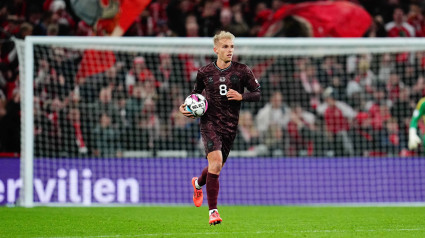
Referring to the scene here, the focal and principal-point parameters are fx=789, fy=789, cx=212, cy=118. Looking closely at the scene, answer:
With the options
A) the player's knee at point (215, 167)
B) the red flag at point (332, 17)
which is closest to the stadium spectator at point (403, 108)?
the red flag at point (332, 17)

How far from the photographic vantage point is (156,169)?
1400 cm

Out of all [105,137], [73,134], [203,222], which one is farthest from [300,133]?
[203,222]

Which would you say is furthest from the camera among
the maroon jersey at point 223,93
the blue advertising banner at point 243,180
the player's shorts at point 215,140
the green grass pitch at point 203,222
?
the blue advertising banner at point 243,180

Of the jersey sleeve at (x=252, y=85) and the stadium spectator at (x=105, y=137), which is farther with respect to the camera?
the stadium spectator at (x=105, y=137)

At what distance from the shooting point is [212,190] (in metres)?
8.35

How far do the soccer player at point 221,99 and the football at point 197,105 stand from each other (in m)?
0.07

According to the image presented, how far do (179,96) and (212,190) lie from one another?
7.09m

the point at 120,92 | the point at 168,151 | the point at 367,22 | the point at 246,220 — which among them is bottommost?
the point at 246,220

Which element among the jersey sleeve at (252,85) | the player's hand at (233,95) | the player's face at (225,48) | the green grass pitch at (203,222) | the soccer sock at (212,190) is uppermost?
the player's face at (225,48)

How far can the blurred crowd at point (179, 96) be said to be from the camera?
47.5 ft

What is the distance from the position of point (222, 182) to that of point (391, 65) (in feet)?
15.8

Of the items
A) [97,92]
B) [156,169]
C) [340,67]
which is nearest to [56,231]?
[156,169]

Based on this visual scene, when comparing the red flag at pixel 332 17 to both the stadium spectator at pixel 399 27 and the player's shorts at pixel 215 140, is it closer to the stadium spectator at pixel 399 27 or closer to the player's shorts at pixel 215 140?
the stadium spectator at pixel 399 27

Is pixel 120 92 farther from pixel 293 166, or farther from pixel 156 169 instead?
pixel 293 166
